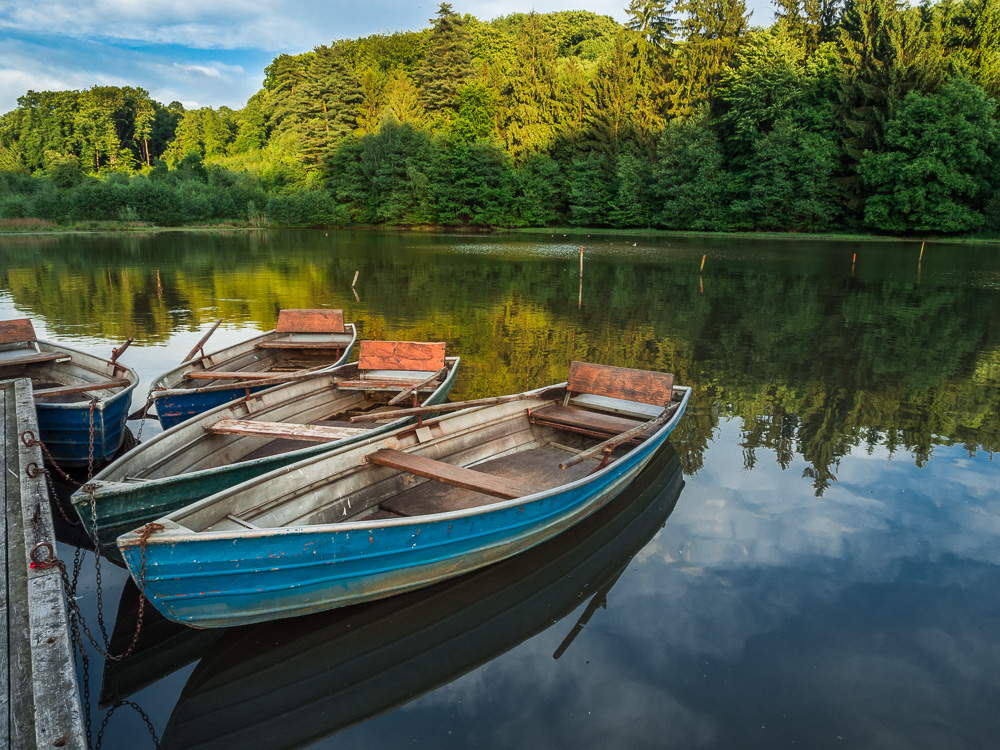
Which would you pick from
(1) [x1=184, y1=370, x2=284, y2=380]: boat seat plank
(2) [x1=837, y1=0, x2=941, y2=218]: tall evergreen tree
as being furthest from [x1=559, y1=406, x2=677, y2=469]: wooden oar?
(2) [x1=837, y1=0, x2=941, y2=218]: tall evergreen tree

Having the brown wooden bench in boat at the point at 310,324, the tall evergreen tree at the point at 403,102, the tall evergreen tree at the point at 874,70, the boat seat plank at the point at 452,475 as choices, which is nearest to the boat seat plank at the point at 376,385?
the boat seat plank at the point at 452,475

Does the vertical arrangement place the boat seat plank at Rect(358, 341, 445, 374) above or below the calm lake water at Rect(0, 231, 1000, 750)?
above

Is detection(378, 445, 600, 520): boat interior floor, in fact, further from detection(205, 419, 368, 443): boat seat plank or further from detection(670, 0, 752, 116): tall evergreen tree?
detection(670, 0, 752, 116): tall evergreen tree

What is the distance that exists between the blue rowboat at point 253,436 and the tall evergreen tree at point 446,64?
66162mm

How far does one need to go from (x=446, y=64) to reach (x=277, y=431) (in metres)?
72.6

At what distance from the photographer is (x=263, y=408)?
28.1 ft

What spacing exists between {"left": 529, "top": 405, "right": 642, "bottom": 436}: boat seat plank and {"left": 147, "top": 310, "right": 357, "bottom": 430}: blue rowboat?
3.82 meters

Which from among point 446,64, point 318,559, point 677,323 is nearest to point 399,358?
point 318,559

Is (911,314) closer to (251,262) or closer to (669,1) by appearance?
(251,262)

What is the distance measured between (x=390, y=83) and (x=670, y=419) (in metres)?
74.4

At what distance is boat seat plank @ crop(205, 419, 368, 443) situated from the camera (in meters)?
7.09

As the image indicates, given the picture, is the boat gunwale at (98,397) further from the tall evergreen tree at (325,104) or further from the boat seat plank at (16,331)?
the tall evergreen tree at (325,104)

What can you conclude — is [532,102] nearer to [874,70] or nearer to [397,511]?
[874,70]

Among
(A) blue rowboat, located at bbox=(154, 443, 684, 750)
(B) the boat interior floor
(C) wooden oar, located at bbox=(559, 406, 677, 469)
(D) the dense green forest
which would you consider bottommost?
(A) blue rowboat, located at bbox=(154, 443, 684, 750)
